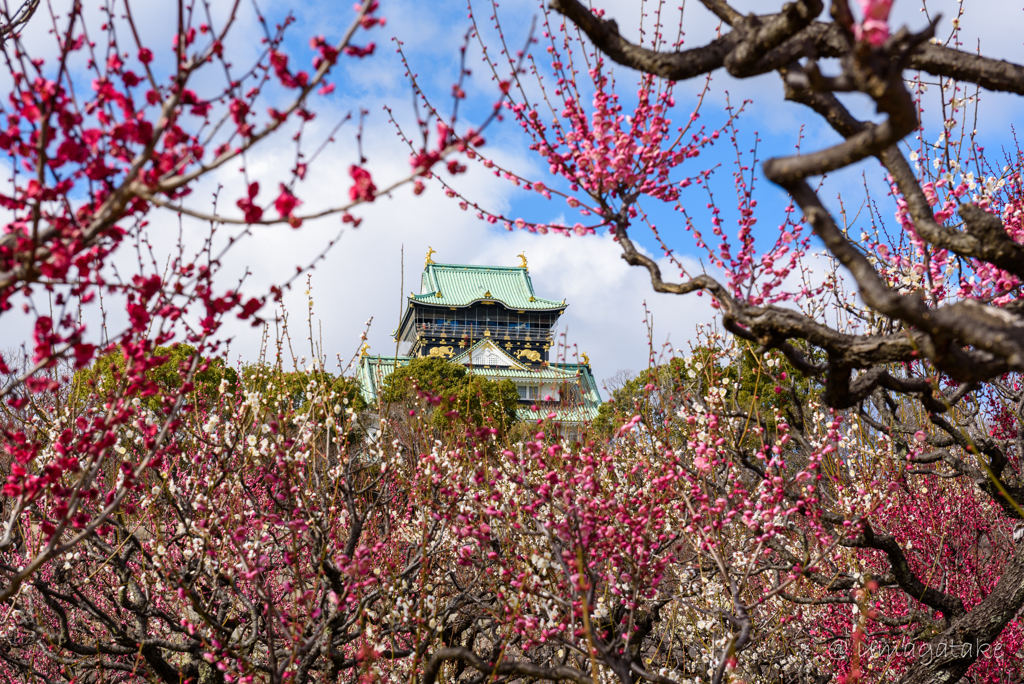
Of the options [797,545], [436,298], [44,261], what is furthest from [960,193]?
[436,298]

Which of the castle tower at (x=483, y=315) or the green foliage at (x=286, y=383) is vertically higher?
the castle tower at (x=483, y=315)

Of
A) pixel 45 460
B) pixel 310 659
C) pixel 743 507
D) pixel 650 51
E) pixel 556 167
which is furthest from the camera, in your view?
pixel 45 460

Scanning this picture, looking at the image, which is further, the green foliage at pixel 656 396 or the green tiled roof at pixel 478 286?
the green tiled roof at pixel 478 286

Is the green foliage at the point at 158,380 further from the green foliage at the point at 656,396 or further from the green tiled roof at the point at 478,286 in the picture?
the green tiled roof at the point at 478,286

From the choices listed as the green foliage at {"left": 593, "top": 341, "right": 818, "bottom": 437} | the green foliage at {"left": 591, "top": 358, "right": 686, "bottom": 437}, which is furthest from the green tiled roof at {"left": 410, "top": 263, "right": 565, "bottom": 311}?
the green foliage at {"left": 593, "top": 341, "right": 818, "bottom": 437}

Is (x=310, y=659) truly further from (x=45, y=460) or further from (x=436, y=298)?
(x=436, y=298)

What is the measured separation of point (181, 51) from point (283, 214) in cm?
49

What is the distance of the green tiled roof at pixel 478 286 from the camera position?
4638 cm

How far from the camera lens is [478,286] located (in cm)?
4888

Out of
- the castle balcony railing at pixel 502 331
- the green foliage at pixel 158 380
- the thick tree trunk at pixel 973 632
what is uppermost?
the castle balcony railing at pixel 502 331

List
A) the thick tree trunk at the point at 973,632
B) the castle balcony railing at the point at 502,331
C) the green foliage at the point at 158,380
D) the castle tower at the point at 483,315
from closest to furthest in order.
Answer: the green foliage at the point at 158,380 → the thick tree trunk at the point at 973,632 → the castle tower at the point at 483,315 → the castle balcony railing at the point at 502,331

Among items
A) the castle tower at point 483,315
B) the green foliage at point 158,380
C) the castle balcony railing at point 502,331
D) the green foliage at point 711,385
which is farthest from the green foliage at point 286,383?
the castle balcony railing at point 502,331

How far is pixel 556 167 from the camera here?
13.5 feet

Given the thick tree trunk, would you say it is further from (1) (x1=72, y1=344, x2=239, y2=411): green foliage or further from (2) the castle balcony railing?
(2) the castle balcony railing
